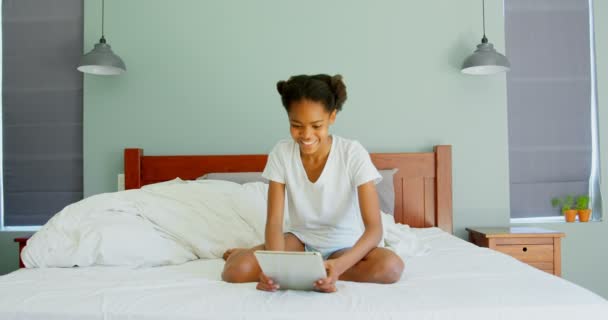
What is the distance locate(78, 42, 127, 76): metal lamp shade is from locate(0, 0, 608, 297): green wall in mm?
203

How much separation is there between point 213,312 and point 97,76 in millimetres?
2231

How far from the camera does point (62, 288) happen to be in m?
1.38

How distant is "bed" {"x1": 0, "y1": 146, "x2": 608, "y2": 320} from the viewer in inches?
44.8

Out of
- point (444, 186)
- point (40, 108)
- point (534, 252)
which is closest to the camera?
point (534, 252)

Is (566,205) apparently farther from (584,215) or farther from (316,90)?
(316,90)

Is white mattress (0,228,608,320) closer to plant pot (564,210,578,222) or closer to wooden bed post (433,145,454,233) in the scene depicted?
wooden bed post (433,145,454,233)

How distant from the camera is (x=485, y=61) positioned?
2.60 metres

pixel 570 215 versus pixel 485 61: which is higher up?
pixel 485 61

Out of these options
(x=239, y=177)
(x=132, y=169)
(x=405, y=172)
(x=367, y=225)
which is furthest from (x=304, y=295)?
(x=132, y=169)

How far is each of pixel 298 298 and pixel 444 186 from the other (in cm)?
176

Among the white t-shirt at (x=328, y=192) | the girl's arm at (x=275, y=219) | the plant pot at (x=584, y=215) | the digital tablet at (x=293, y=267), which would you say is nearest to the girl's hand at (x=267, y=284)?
the digital tablet at (x=293, y=267)

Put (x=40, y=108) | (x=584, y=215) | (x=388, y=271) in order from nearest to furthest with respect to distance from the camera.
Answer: (x=388, y=271) → (x=584, y=215) → (x=40, y=108)

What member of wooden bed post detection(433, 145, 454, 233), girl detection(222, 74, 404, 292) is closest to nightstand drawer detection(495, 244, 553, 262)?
wooden bed post detection(433, 145, 454, 233)

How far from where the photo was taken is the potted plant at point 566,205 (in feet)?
9.53
